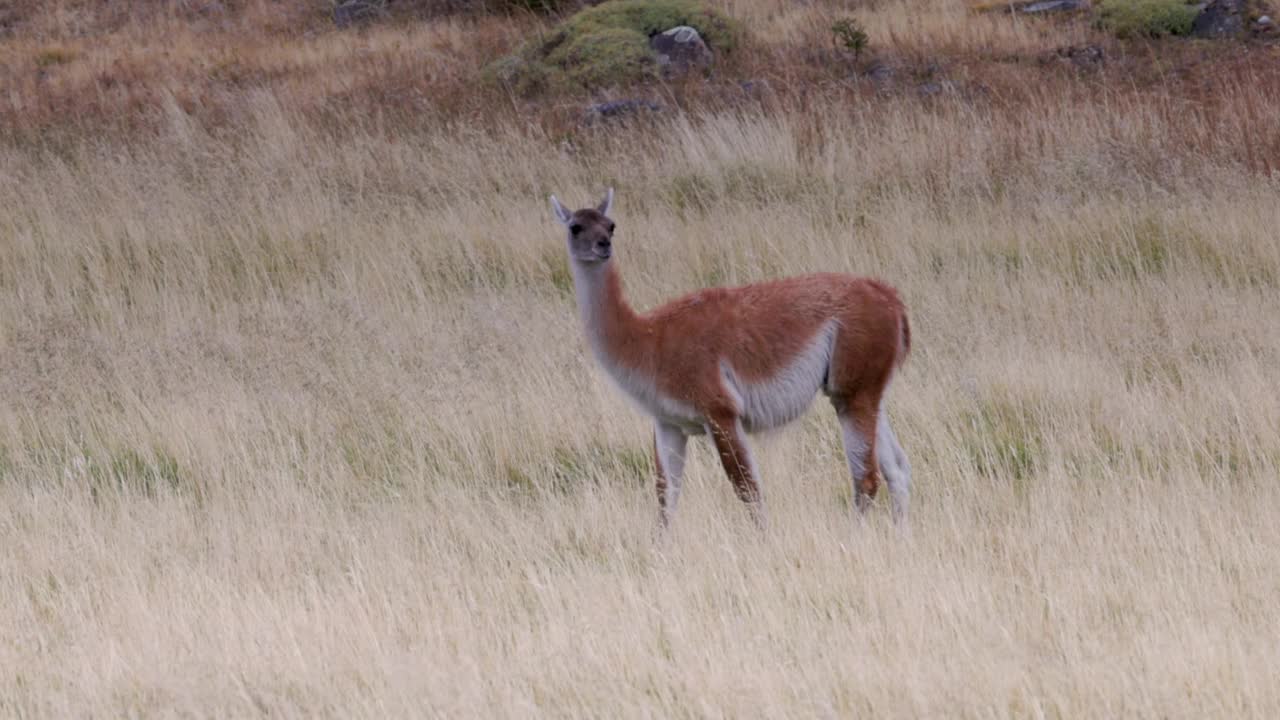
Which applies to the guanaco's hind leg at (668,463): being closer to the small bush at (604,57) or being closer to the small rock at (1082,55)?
the small bush at (604,57)

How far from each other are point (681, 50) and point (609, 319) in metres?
13.2

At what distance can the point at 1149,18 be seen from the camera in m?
19.9

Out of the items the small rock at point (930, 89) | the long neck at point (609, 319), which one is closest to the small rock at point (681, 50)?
the small rock at point (930, 89)

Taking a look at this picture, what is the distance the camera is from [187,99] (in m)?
18.5

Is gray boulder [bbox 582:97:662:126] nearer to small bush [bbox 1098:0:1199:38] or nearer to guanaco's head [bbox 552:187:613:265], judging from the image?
small bush [bbox 1098:0:1199:38]

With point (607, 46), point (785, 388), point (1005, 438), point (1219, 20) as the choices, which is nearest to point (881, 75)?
point (607, 46)

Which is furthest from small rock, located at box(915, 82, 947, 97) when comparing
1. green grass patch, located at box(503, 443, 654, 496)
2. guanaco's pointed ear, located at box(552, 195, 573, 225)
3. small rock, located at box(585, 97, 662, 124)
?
guanaco's pointed ear, located at box(552, 195, 573, 225)

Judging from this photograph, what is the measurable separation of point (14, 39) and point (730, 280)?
19.6 m

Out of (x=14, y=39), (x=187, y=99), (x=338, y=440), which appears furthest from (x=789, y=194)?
(x=14, y=39)

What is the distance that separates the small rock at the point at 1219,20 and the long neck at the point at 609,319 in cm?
1536

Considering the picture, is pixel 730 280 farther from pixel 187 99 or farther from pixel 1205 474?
pixel 187 99

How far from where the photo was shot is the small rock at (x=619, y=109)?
1588 cm

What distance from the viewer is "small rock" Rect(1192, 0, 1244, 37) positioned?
778 inches

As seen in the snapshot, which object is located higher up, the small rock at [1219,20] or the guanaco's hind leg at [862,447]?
the guanaco's hind leg at [862,447]
